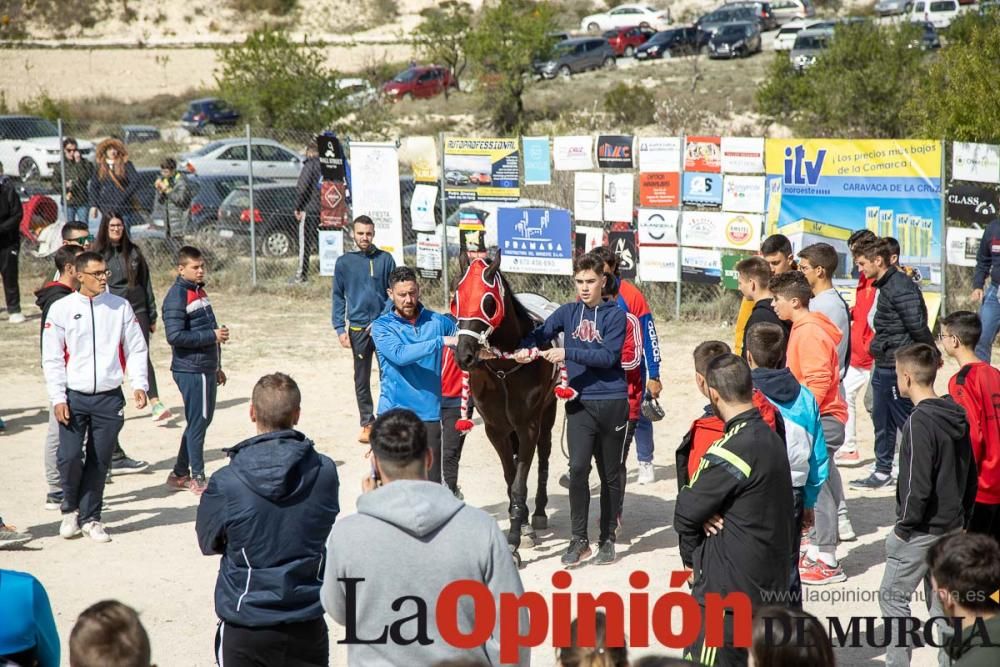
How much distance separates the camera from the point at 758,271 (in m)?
7.48

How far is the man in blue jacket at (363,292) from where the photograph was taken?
1060 cm

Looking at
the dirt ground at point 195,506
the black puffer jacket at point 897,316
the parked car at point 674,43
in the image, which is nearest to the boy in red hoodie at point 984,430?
the dirt ground at point 195,506

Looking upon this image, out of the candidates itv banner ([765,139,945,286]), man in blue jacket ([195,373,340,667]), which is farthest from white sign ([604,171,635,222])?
man in blue jacket ([195,373,340,667])

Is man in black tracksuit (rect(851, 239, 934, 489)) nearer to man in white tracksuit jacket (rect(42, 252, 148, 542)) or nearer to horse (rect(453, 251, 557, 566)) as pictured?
horse (rect(453, 251, 557, 566))

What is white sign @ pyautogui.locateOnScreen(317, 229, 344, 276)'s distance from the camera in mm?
17047

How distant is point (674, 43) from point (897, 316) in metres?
42.7

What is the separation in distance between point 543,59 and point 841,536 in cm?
3758

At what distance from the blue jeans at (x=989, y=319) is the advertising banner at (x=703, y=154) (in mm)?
4120

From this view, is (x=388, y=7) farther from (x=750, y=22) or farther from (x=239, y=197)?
(x=239, y=197)

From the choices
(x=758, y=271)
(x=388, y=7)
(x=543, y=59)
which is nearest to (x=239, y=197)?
(x=758, y=271)

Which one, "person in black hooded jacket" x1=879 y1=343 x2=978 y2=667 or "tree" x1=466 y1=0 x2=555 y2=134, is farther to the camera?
"tree" x1=466 y1=0 x2=555 y2=134

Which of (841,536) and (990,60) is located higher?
(990,60)

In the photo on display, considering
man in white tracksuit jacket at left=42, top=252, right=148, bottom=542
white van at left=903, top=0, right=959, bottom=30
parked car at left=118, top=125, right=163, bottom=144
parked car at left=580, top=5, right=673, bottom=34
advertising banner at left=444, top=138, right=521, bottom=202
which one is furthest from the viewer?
parked car at left=580, top=5, right=673, bottom=34

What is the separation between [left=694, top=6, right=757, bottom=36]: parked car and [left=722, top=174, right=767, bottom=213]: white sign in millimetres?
37630
